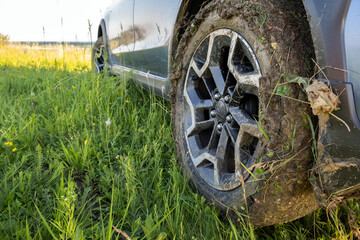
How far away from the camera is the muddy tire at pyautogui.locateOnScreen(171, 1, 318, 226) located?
1365 millimetres

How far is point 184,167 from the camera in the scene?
2.13 m

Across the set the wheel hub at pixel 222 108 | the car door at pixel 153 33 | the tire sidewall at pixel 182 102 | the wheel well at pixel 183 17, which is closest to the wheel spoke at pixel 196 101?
the wheel hub at pixel 222 108

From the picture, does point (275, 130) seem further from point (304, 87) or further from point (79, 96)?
point (79, 96)

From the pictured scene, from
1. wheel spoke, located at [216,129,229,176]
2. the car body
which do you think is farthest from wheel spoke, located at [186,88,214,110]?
the car body

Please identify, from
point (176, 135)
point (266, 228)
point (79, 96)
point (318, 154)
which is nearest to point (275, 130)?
point (318, 154)

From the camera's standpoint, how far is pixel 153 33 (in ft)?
8.46

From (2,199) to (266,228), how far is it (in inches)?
53.7

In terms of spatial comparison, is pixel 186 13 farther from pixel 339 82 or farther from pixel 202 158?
pixel 339 82

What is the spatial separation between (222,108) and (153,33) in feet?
3.44

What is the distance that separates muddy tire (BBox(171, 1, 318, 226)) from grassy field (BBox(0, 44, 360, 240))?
14cm

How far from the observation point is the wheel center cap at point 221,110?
1.79 meters

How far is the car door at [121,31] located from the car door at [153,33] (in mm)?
169

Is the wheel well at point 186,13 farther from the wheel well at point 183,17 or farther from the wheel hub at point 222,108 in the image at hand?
the wheel hub at point 222,108

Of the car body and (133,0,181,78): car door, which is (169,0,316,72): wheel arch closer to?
(133,0,181,78): car door
